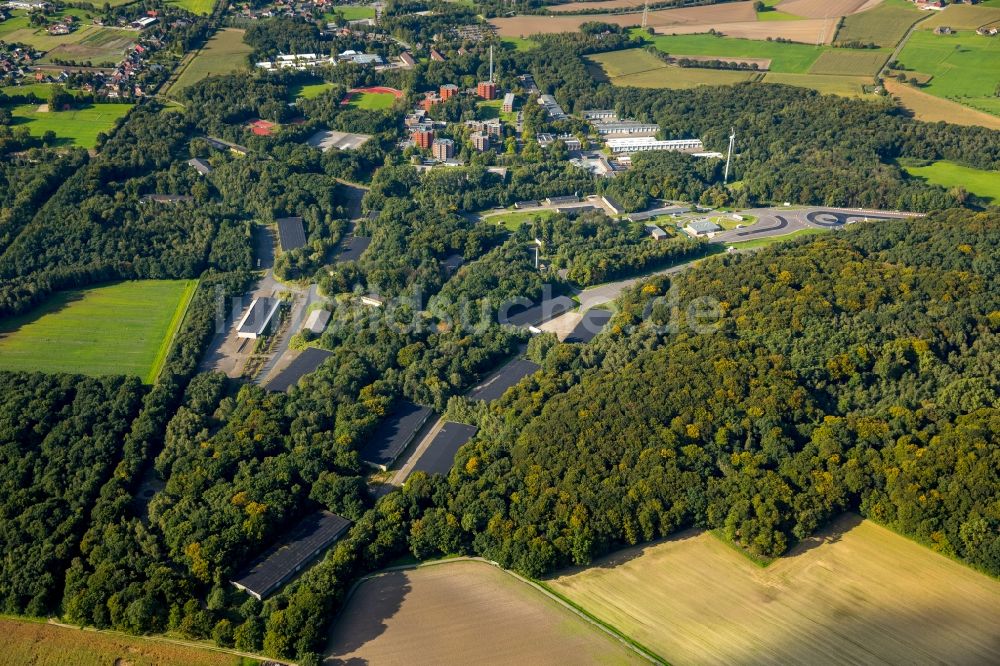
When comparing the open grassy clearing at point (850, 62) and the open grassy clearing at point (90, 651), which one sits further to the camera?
Answer: the open grassy clearing at point (850, 62)

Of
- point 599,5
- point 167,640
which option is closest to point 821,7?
point 599,5

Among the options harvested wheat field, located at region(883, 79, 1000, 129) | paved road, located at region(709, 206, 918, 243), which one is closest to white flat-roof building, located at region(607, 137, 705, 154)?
paved road, located at region(709, 206, 918, 243)

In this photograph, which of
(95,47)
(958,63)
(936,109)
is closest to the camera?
(936,109)

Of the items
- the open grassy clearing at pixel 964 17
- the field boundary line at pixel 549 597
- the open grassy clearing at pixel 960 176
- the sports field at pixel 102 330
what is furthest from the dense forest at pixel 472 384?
the open grassy clearing at pixel 964 17

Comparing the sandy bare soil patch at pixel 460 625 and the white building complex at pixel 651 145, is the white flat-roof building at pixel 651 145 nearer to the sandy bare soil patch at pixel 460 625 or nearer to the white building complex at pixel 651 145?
the white building complex at pixel 651 145

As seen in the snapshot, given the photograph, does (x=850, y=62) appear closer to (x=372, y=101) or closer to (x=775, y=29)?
(x=775, y=29)

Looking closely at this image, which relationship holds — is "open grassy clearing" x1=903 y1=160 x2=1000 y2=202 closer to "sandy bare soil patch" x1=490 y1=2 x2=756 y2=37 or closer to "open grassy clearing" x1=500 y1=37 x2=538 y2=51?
"sandy bare soil patch" x1=490 y1=2 x2=756 y2=37

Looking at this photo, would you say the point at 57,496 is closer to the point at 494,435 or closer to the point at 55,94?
the point at 494,435
